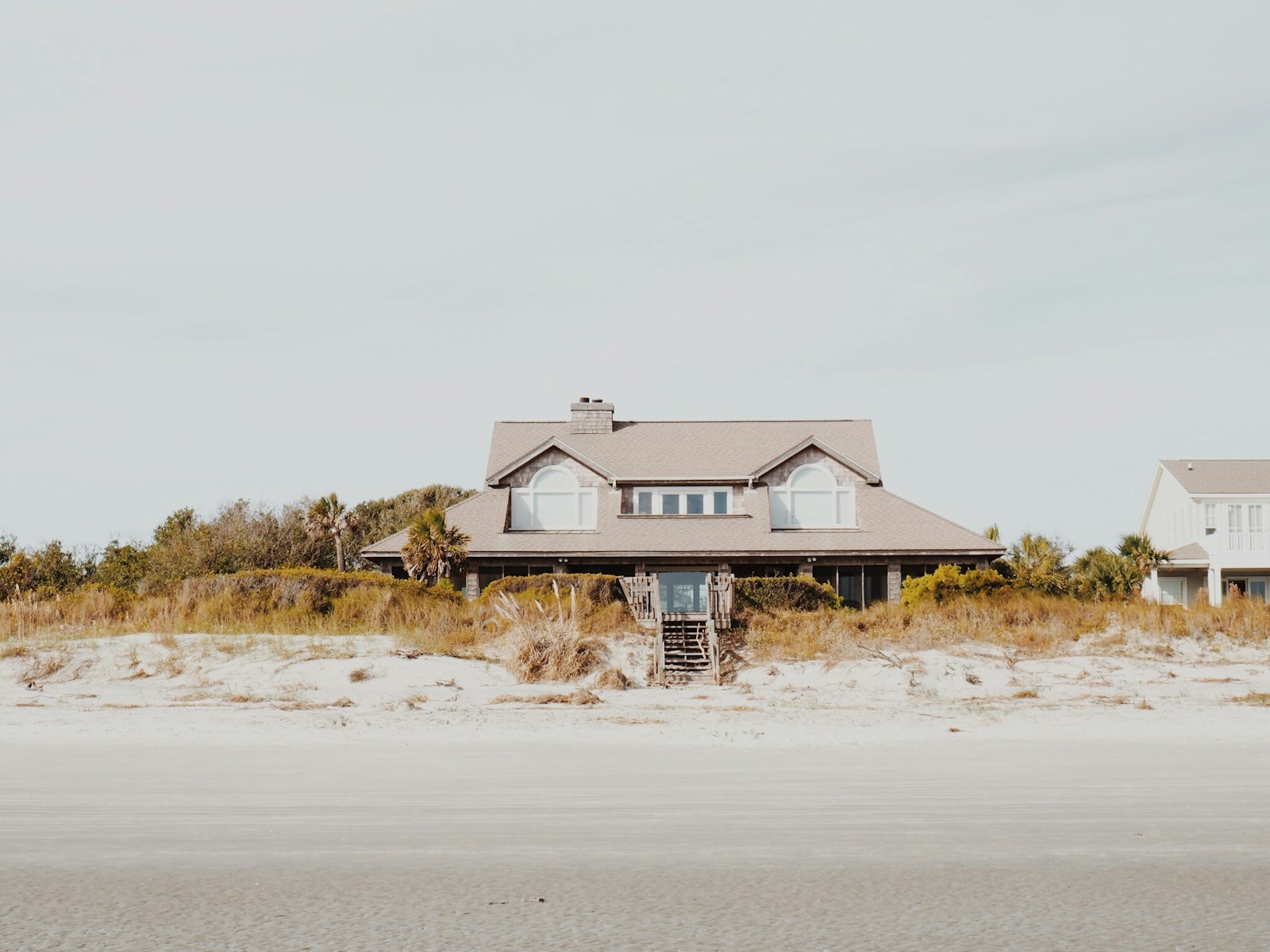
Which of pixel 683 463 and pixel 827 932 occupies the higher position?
pixel 683 463

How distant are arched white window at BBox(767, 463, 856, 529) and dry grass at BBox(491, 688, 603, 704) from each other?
63.7 ft

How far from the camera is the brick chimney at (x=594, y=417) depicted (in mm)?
42031

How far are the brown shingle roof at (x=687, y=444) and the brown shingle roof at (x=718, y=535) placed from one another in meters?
1.36

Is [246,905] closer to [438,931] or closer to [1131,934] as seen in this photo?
[438,931]

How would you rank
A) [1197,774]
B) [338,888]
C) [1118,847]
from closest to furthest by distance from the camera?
[338,888]
[1118,847]
[1197,774]

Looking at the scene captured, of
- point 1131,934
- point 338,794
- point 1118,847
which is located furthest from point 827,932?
point 338,794

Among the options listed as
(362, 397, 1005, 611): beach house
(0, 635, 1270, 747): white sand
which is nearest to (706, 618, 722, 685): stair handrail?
(0, 635, 1270, 747): white sand

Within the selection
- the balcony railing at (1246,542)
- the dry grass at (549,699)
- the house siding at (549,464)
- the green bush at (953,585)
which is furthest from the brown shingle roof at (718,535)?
the dry grass at (549,699)

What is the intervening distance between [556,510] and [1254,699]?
23.2 meters

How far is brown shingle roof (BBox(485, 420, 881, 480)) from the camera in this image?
39.5 metres

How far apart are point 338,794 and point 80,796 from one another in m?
1.96

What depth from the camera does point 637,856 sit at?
6.36 meters

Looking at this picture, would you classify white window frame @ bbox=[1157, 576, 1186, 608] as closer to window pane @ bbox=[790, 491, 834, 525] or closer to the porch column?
the porch column

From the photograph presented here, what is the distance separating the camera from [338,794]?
30.1ft
